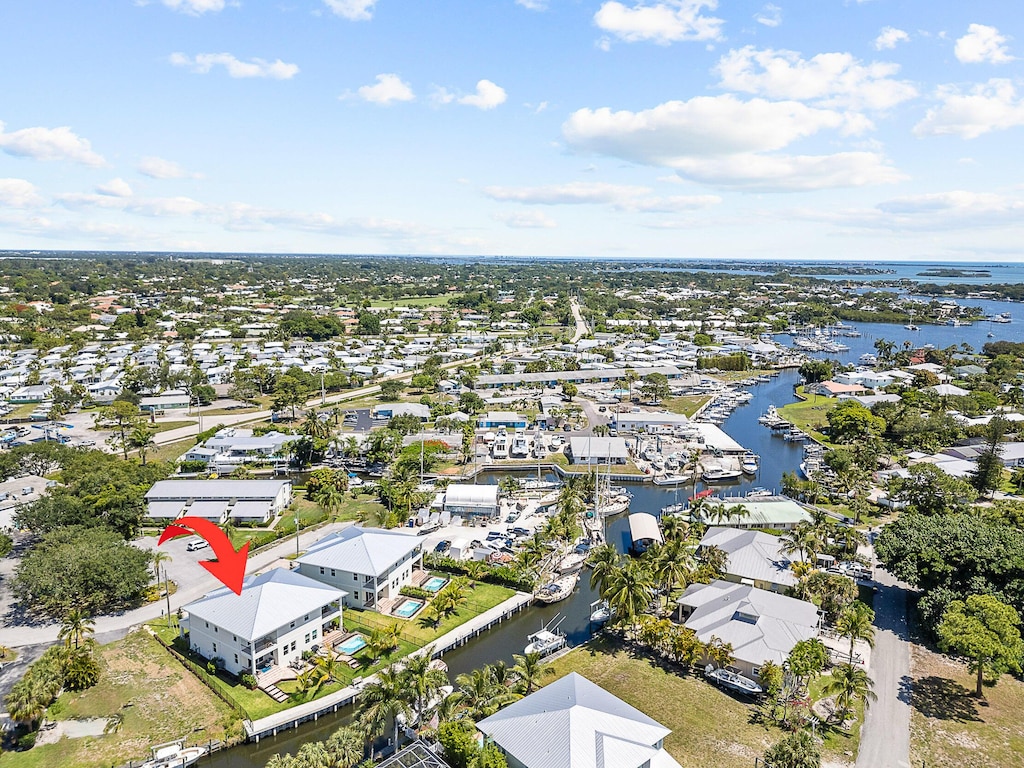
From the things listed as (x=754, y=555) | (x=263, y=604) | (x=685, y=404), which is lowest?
(x=754, y=555)

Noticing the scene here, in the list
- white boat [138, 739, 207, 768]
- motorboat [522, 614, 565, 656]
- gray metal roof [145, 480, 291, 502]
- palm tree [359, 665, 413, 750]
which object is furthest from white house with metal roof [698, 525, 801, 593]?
gray metal roof [145, 480, 291, 502]

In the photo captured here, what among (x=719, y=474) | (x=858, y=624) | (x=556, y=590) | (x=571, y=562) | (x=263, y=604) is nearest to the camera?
(x=858, y=624)

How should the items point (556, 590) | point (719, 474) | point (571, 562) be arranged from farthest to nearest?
point (719, 474)
point (571, 562)
point (556, 590)

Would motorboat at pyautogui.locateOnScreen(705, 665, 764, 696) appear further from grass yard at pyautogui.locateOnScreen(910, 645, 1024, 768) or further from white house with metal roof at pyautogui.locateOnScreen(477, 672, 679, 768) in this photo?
grass yard at pyautogui.locateOnScreen(910, 645, 1024, 768)

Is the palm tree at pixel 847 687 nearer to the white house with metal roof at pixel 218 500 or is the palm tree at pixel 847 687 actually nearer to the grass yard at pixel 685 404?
the white house with metal roof at pixel 218 500

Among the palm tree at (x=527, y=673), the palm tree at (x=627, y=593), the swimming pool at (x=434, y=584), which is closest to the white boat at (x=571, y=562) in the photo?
the swimming pool at (x=434, y=584)

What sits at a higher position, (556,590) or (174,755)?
(556,590)

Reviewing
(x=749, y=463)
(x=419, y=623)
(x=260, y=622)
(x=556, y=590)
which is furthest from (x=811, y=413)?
(x=260, y=622)

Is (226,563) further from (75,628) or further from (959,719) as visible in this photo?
(959,719)
